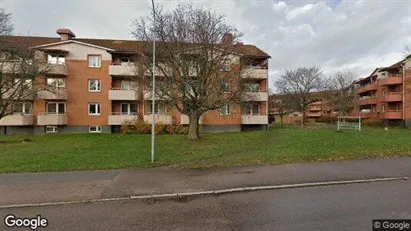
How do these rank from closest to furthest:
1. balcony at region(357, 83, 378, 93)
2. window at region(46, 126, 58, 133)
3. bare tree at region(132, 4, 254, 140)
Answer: bare tree at region(132, 4, 254, 140)
window at region(46, 126, 58, 133)
balcony at region(357, 83, 378, 93)

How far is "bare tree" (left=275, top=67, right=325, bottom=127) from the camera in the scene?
1871 inches

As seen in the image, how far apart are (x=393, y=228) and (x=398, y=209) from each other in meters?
0.96

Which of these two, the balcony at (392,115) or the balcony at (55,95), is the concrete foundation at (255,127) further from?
the balcony at (392,115)

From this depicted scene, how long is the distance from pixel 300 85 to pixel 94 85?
3700 cm

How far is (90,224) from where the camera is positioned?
4.74 metres

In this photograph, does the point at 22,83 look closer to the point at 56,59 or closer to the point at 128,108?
→ the point at 56,59

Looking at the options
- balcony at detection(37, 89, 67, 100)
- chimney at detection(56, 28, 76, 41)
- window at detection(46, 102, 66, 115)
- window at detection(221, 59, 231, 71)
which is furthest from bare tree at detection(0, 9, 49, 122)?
window at detection(221, 59, 231, 71)

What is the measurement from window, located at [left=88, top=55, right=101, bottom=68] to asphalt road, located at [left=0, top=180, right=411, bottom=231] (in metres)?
25.3

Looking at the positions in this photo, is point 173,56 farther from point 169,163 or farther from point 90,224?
point 90,224

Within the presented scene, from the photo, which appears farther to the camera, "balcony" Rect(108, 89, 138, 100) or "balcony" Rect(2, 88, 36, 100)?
"balcony" Rect(108, 89, 138, 100)

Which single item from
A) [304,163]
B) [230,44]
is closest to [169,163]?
[304,163]

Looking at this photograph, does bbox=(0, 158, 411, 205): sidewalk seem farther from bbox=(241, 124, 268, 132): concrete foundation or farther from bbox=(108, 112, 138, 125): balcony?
bbox=(241, 124, 268, 132): concrete foundation

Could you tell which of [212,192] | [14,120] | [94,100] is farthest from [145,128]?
[212,192]

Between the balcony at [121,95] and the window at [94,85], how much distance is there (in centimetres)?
242
